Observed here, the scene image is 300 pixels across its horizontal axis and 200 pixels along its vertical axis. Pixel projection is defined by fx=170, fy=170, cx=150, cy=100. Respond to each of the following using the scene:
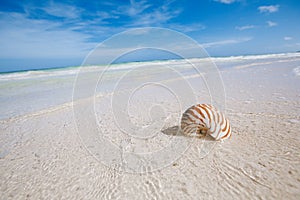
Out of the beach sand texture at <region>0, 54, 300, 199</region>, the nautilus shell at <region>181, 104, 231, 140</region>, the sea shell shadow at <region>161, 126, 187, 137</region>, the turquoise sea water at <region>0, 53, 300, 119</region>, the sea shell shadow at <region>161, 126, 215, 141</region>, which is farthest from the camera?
the turquoise sea water at <region>0, 53, 300, 119</region>

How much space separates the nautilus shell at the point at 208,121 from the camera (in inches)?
87.4

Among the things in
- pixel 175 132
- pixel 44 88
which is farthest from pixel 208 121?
pixel 44 88

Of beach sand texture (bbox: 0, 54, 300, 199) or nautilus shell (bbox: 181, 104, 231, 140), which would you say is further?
nautilus shell (bbox: 181, 104, 231, 140)

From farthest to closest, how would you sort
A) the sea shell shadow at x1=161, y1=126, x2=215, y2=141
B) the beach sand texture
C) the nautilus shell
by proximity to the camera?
the sea shell shadow at x1=161, y1=126, x2=215, y2=141 < the nautilus shell < the beach sand texture

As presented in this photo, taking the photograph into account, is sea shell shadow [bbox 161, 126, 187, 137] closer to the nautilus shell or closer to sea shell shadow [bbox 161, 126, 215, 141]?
sea shell shadow [bbox 161, 126, 215, 141]

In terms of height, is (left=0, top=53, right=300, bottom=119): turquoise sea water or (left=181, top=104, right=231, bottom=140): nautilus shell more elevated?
(left=181, top=104, right=231, bottom=140): nautilus shell

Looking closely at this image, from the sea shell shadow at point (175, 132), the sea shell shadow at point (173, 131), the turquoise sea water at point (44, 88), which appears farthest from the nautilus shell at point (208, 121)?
the turquoise sea water at point (44, 88)

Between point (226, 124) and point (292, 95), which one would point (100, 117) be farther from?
point (292, 95)

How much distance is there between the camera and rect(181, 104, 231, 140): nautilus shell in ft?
7.29

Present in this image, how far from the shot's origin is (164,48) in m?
3.78

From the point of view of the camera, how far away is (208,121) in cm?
221

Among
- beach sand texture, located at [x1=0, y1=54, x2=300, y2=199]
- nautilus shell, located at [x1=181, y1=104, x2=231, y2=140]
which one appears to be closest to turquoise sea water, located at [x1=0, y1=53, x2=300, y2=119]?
beach sand texture, located at [x1=0, y1=54, x2=300, y2=199]

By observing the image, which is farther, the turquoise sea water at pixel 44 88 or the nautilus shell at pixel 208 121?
the turquoise sea water at pixel 44 88

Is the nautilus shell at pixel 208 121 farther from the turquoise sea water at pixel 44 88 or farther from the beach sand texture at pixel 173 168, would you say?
the turquoise sea water at pixel 44 88
